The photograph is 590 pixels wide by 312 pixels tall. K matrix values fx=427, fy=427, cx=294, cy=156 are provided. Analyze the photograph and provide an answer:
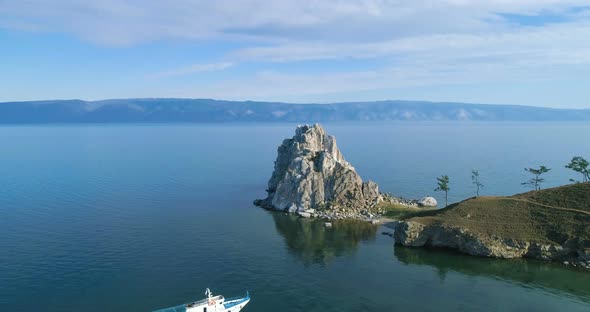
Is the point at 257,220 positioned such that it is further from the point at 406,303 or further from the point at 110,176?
the point at 110,176

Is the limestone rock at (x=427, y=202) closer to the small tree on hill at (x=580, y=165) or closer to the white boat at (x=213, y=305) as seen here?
the small tree on hill at (x=580, y=165)

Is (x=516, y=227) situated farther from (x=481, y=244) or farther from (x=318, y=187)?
(x=318, y=187)

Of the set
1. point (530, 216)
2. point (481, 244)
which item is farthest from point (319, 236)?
point (530, 216)

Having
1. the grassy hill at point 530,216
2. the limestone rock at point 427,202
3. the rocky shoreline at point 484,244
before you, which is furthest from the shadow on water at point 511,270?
the limestone rock at point 427,202

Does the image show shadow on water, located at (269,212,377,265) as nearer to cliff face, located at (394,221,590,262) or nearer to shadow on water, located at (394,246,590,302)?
cliff face, located at (394,221,590,262)

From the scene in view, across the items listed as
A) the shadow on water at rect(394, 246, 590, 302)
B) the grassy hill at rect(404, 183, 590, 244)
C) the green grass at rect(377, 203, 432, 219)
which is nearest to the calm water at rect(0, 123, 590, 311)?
the shadow on water at rect(394, 246, 590, 302)

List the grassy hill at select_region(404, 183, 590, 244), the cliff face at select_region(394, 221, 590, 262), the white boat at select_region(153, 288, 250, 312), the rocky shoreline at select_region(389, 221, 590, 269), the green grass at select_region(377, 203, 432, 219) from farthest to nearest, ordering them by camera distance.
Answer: the green grass at select_region(377, 203, 432, 219)
the grassy hill at select_region(404, 183, 590, 244)
the cliff face at select_region(394, 221, 590, 262)
the rocky shoreline at select_region(389, 221, 590, 269)
the white boat at select_region(153, 288, 250, 312)
